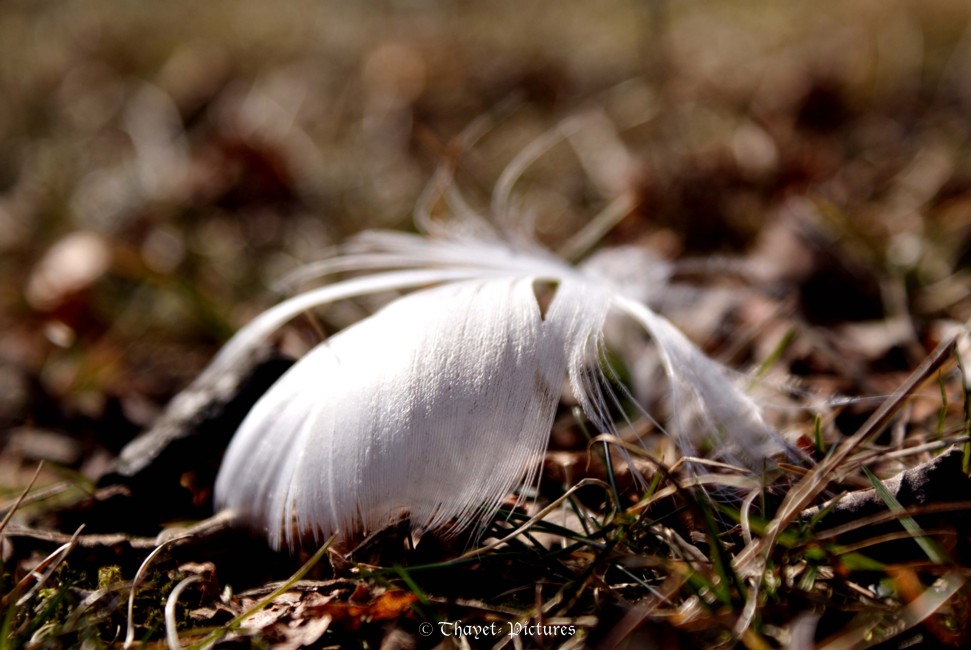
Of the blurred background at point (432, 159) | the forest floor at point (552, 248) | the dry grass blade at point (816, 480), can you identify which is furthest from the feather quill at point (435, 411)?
the blurred background at point (432, 159)

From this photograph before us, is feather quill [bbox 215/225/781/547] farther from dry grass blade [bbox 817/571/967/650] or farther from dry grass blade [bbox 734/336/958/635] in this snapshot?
dry grass blade [bbox 817/571/967/650]

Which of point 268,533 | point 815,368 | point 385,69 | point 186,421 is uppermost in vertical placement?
point 385,69

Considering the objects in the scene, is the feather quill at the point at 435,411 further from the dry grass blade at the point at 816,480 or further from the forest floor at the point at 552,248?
the dry grass blade at the point at 816,480

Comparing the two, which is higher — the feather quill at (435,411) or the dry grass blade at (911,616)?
the feather quill at (435,411)

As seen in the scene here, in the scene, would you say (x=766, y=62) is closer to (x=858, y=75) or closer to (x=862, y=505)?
(x=858, y=75)

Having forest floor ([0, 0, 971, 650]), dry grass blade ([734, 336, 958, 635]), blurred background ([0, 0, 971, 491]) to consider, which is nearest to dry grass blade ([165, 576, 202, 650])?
forest floor ([0, 0, 971, 650])

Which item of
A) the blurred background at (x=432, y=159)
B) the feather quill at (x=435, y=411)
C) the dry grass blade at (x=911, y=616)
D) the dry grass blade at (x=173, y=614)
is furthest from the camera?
the blurred background at (x=432, y=159)

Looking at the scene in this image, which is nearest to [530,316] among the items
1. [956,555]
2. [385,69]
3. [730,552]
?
[730,552]
